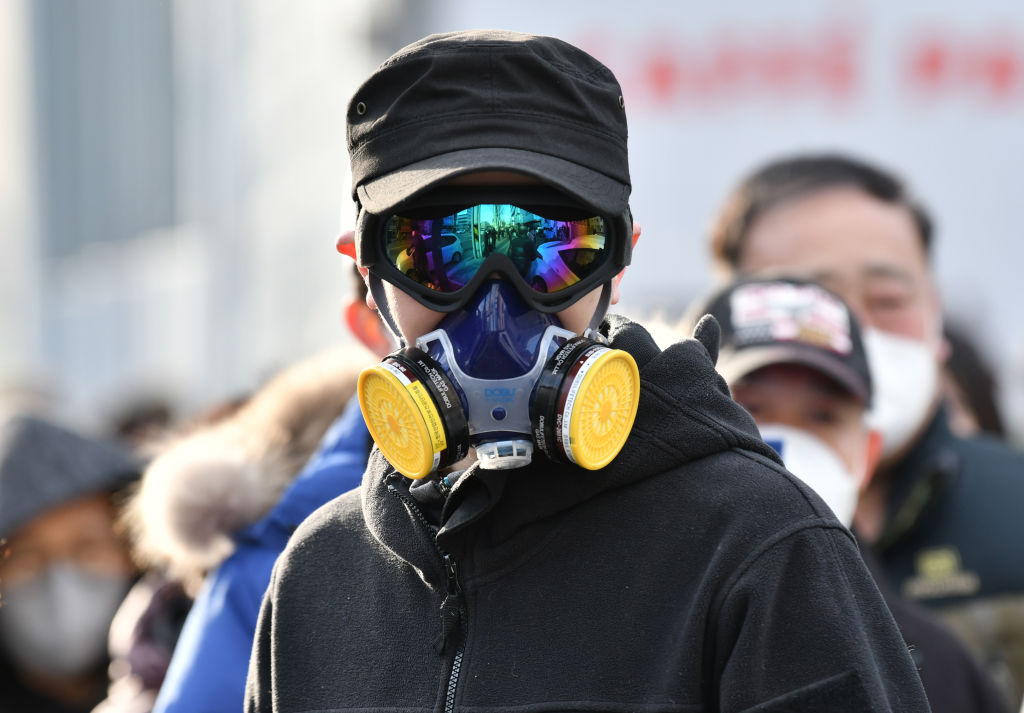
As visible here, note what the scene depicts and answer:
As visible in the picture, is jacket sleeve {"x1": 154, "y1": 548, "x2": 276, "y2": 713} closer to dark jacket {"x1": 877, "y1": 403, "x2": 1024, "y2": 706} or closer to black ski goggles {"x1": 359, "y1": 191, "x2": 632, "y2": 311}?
black ski goggles {"x1": 359, "y1": 191, "x2": 632, "y2": 311}

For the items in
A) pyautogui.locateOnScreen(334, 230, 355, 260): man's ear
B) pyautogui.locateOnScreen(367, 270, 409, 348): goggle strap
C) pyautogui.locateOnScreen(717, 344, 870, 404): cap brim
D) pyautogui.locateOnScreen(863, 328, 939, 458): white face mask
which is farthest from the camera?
pyautogui.locateOnScreen(863, 328, 939, 458): white face mask

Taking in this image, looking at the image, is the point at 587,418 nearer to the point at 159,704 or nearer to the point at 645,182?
the point at 159,704

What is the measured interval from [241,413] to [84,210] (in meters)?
16.9

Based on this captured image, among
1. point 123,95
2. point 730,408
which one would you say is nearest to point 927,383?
point 730,408

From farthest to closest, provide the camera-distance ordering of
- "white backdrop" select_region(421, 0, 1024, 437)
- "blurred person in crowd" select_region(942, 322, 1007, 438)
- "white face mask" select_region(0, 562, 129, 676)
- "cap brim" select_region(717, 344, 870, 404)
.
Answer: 1. "white backdrop" select_region(421, 0, 1024, 437)
2. "blurred person in crowd" select_region(942, 322, 1007, 438)
3. "white face mask" select_region(0, 562, 129, 676)
4. "cap brim" select_region(717, 344, 870, 404)

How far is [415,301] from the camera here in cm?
184

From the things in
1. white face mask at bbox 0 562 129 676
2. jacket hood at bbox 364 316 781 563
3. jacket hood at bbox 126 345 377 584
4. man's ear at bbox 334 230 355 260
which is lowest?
white face mask at bbox 0 562 129 676

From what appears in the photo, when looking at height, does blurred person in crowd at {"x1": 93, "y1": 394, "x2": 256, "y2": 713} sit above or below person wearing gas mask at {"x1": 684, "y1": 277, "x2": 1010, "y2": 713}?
below

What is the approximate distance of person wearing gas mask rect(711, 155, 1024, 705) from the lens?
3.61 meters

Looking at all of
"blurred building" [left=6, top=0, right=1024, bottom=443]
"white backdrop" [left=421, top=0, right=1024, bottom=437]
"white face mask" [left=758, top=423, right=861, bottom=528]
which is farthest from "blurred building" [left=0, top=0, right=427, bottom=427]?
"white face mask" [left=758, top=423, right=861, bottom=528]

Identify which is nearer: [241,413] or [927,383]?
[241,413]

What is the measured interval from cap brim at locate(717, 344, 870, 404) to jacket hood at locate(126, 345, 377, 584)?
2.68ft

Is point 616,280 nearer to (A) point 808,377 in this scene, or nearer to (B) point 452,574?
(B) point 452,574

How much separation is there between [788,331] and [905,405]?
807 mm
